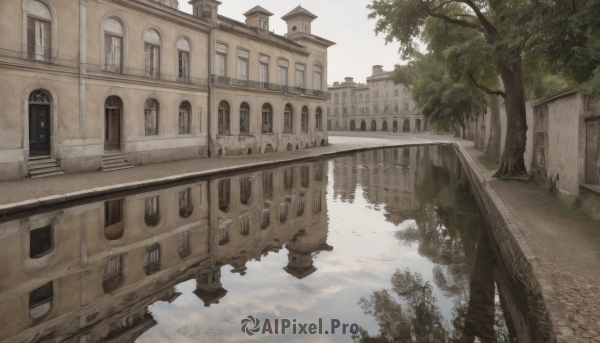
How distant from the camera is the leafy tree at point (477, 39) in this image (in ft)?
49.5

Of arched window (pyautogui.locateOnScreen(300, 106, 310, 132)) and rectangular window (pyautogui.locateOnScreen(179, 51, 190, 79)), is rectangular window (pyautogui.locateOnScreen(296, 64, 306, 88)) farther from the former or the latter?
rectangular window (pyautogui.locateOnScreen(179, 51, 190, 79))

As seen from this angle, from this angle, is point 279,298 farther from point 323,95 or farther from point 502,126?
point 323,95

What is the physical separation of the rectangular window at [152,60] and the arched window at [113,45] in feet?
5.00

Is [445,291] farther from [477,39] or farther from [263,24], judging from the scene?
[263,24]

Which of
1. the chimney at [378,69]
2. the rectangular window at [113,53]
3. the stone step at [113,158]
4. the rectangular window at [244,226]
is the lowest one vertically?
the rectangular window at [244,226]

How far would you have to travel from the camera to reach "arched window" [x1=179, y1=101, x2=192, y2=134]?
23625 mm

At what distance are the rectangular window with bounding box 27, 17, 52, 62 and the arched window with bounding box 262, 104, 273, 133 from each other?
1564 centimetres

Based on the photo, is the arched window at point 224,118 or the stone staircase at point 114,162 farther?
the arched window at point 224,118

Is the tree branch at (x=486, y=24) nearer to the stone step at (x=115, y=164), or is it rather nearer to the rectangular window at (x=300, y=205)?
the rectangular window at (x=300, y=205)

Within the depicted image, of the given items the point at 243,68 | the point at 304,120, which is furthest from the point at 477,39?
the point at 304,120

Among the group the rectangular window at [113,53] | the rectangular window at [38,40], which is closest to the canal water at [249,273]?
the rectangular window at [38,40]

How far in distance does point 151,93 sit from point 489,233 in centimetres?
1748

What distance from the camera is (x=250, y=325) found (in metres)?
4.99

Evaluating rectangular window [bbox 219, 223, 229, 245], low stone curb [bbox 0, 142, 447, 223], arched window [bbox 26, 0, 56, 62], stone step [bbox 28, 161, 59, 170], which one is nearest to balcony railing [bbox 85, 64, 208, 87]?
arched window [bbox 26, 0, 56, 62]
